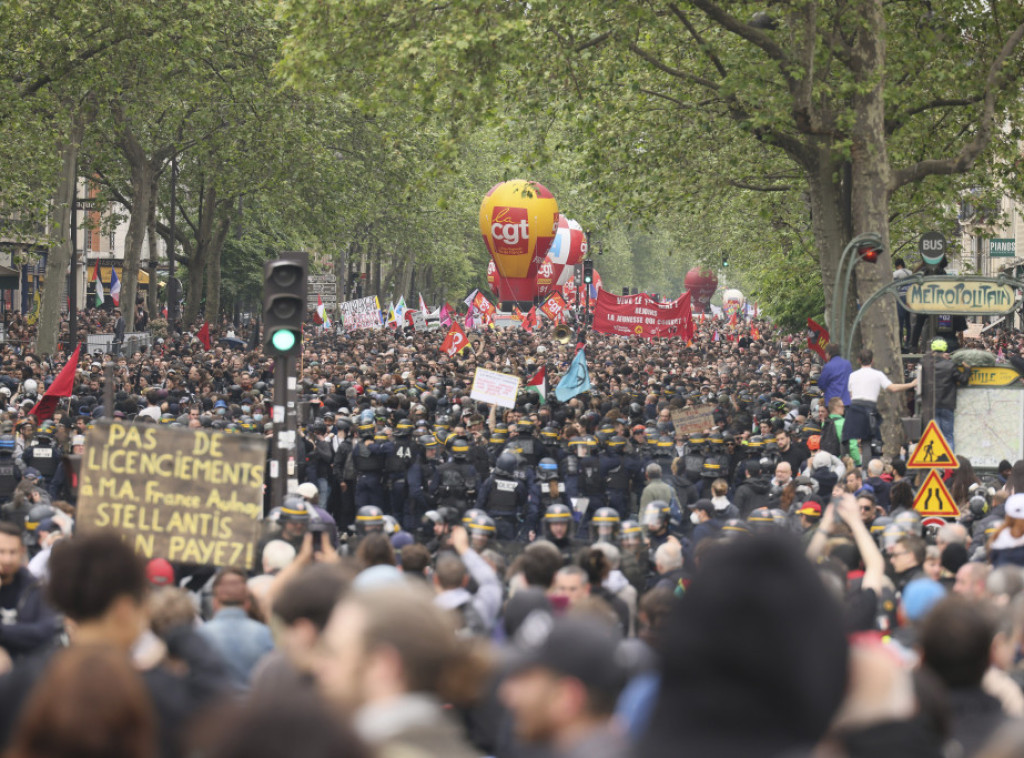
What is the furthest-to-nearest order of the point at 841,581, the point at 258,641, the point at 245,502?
the point at 245,502 < the point at 841,581 < the point at 258,641

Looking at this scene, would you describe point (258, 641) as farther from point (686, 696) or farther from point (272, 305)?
point (272, 305)

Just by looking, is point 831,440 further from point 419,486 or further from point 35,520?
point 35,520

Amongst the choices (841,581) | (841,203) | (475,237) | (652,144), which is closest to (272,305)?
(841,581)

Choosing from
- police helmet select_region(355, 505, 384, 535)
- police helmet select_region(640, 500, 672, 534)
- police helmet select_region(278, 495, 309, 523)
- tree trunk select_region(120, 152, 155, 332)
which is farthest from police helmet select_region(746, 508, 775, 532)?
tree trunk select_region(120, 152, 155, 332)

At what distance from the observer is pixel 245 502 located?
7973mm

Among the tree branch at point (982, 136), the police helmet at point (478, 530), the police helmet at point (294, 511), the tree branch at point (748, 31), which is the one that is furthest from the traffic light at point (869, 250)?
the police helmet at point (294, 511)

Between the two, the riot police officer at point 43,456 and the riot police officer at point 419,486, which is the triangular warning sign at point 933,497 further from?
the riot police officer at point 43,456

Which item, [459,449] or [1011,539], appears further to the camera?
[459,449]

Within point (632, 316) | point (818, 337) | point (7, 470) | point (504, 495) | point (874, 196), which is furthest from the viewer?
point (632, 316)

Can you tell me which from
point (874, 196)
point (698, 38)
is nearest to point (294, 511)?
point (874, 196)

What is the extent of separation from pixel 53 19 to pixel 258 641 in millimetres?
22817

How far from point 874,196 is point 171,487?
14.9 m

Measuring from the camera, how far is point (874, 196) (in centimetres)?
2064

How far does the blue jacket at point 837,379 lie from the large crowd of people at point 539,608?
3 cm
